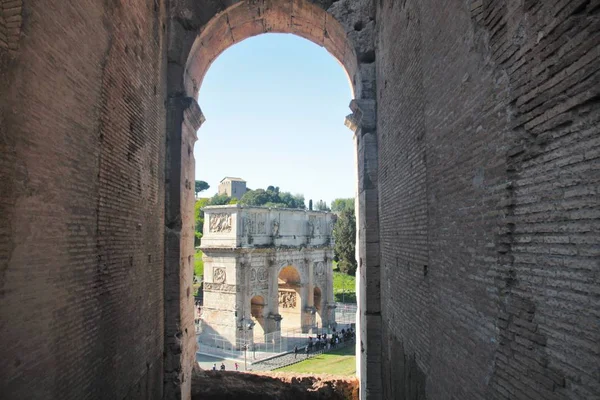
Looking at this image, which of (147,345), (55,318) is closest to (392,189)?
(147,345)

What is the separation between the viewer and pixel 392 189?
7.07 metres

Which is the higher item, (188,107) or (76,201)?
(188,107)

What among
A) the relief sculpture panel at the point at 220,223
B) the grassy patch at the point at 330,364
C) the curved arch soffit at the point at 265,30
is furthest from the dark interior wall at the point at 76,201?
the relief sculpture panel at the point at 220,223

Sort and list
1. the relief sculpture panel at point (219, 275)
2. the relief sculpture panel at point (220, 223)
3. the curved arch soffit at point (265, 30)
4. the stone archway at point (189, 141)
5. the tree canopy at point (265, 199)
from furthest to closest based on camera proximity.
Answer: the tree canopy at point (265, 199) < the relief sculpture panel at point (219, 275) < the relief sculpture panel at point (220, 223) < the curved arch soffit at point (265, 30) < the stone archway at point (189, 141)

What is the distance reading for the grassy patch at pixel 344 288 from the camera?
3531 centimetres

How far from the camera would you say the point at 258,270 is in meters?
22.4

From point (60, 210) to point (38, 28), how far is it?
5.08 feet

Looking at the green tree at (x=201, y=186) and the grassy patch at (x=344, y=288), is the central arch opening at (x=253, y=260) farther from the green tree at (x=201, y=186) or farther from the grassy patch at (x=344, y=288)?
the green tree at (x=201, y=186)

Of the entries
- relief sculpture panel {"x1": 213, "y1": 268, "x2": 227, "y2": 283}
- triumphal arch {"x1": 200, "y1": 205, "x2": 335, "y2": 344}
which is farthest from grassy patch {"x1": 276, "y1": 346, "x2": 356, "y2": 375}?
relief sculpture panel {"x1": 213, "y1": 268, "x2": 227, "y2": 283}

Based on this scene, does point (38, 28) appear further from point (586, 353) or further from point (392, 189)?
point (392, 189)

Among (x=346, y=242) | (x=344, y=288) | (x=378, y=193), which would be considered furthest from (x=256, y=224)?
(x=346, y=242)

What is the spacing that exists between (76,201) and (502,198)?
12.6 ft

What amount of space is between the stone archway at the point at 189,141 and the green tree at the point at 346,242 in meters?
29.5

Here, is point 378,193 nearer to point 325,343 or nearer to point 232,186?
point 325,343
